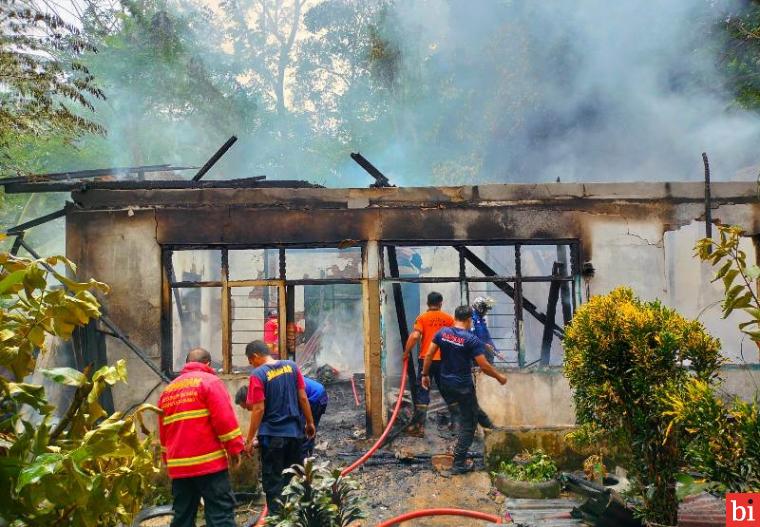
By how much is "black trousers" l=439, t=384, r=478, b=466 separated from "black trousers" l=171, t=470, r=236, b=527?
3.41m

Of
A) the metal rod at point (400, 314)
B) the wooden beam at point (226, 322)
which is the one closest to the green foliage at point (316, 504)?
the wooden beam at point (226, 322)

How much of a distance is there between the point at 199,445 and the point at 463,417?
12.2 ft

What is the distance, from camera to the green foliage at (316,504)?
3.63m

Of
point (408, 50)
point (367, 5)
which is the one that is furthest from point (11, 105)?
point (367, 5)

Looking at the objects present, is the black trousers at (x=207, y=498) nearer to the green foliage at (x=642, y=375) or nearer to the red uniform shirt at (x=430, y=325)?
the green foliage at (x=642, y=375)

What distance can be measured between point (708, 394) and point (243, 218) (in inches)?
255

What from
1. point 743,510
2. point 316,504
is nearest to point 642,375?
point 743,510

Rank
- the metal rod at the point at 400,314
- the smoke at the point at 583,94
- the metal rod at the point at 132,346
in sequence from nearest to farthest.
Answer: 1. the metal rod at the point at 132,346
2. the metal rod at the point at 400,314
3. the smoke at the point at 583,94

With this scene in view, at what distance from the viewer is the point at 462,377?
25.9 feet

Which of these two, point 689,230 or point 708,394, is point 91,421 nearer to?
point 708,394

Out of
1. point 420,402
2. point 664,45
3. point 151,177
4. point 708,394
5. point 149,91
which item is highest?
point 149,91

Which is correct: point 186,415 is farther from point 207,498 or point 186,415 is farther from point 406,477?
point 406,477

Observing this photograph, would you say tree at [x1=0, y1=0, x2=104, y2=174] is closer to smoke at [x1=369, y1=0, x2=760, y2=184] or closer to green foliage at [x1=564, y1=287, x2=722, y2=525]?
green foliage at [x1=564, y1=287, x2=722, y2=525]

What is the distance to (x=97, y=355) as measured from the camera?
820 cm
